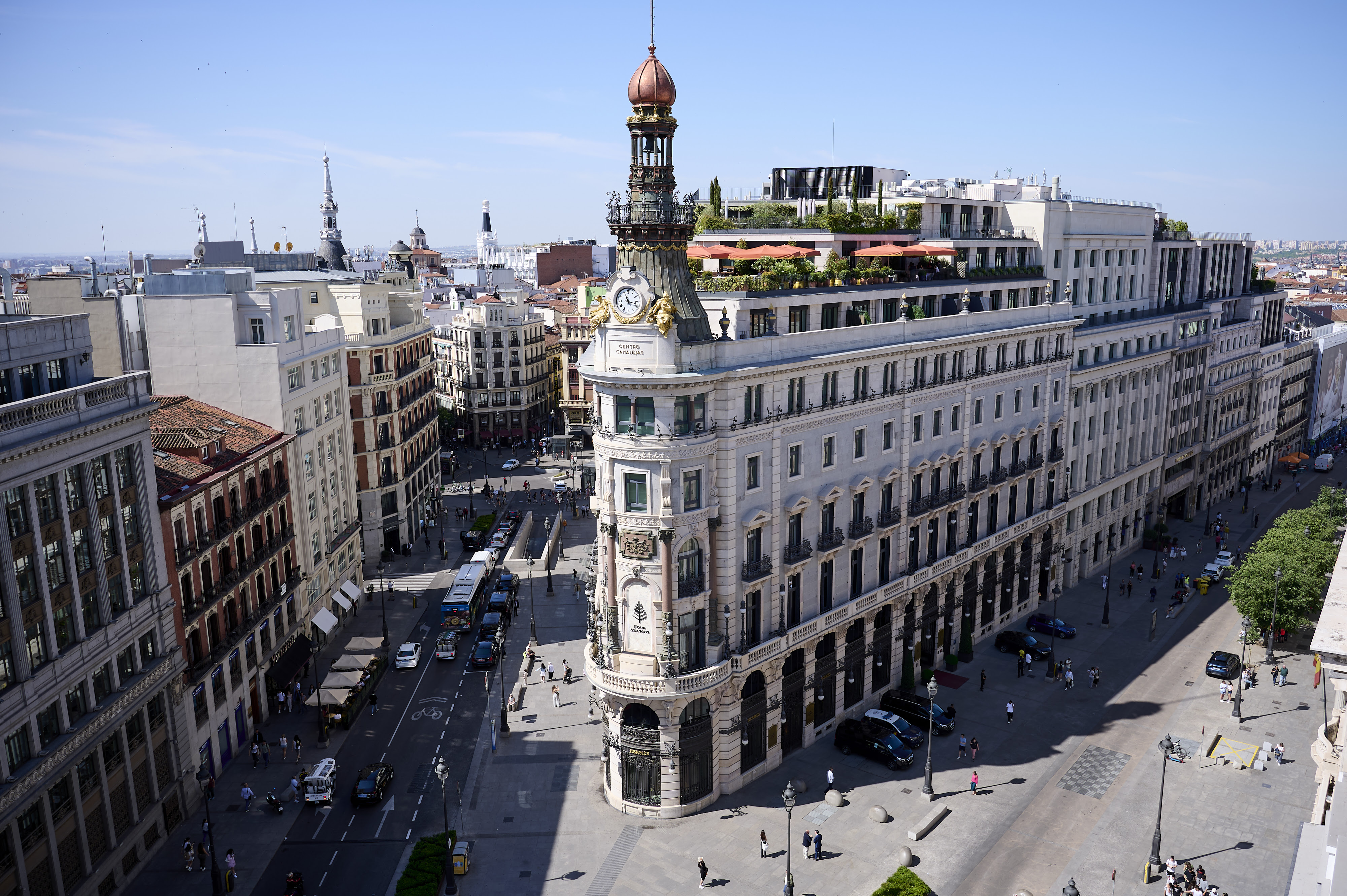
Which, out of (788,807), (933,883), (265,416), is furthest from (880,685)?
(265,416)

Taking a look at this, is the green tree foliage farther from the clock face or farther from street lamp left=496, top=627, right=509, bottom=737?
street lamp left=496, top=627, right=509, bottom=737

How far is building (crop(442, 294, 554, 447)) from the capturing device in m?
148

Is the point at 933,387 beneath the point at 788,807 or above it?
above

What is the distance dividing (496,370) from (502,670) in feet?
296

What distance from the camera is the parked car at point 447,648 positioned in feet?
240

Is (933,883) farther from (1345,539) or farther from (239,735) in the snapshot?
(239,735)

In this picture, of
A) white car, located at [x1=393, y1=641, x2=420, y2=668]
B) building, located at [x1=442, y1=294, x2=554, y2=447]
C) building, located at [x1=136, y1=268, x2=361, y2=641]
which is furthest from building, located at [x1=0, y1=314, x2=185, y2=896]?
building, located at [x1=442, y1=294, x2=554, y2=447]

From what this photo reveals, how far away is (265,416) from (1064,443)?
61298 millimetres

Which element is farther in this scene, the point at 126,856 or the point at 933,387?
the point at 933,387

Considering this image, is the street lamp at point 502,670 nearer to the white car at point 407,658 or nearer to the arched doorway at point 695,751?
the white car at point 407,658

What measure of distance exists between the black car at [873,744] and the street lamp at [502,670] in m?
20.3

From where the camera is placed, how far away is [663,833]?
50.3m

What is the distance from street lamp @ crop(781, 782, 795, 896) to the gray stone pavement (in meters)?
0.53

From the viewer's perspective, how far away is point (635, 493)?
49094 mm
